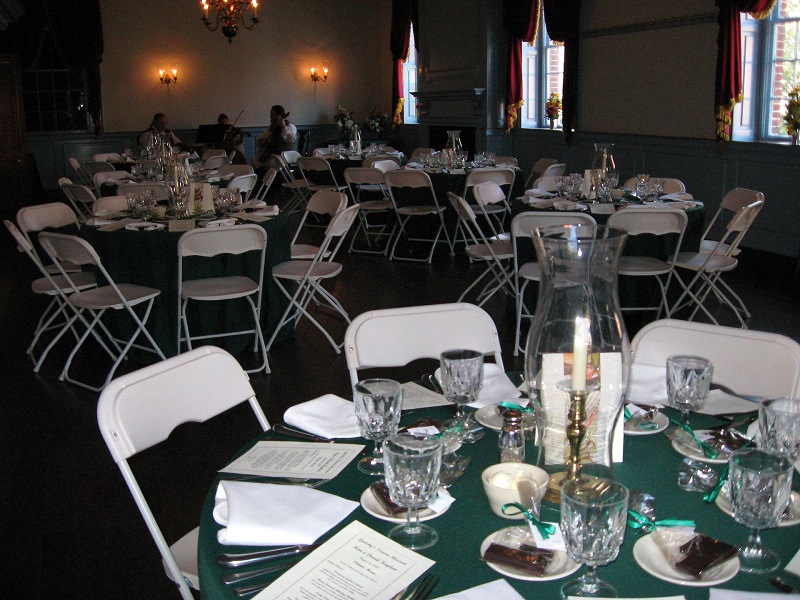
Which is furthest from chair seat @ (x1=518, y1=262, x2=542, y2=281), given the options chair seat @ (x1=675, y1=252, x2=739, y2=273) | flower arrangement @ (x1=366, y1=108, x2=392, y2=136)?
flower arrangement @ (x1=366, y1=108, x2=392, y2=136)

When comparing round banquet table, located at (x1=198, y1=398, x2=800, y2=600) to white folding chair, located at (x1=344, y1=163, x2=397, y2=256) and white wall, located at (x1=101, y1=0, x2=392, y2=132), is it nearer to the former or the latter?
white folding chair, located at (x1=344, y1=163, x2=397, y2=256)

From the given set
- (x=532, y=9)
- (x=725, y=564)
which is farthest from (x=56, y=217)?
(x=532, y=9)

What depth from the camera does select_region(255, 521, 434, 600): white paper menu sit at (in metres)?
1.25

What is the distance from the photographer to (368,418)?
5.54 feet

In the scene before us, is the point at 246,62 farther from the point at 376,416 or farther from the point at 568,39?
the point at 376,416

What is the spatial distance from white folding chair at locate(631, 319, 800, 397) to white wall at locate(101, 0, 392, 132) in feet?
43.1

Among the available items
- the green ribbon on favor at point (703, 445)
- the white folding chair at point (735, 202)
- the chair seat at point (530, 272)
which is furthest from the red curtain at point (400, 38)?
the green ribbon on favor at point (703, 445)

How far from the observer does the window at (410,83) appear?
14.8 metres

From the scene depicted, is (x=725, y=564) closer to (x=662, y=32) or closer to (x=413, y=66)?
(x=662, y=32)

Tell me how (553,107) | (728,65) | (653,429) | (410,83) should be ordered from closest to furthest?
1. (653,429)
2. (728,65)
3. (553,107)
4. (410,83)

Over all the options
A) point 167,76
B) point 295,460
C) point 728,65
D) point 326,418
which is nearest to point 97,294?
point 326,418

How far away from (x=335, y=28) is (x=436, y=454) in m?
15.0

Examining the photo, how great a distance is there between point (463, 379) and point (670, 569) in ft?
2.27

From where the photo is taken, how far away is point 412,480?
136 cm
